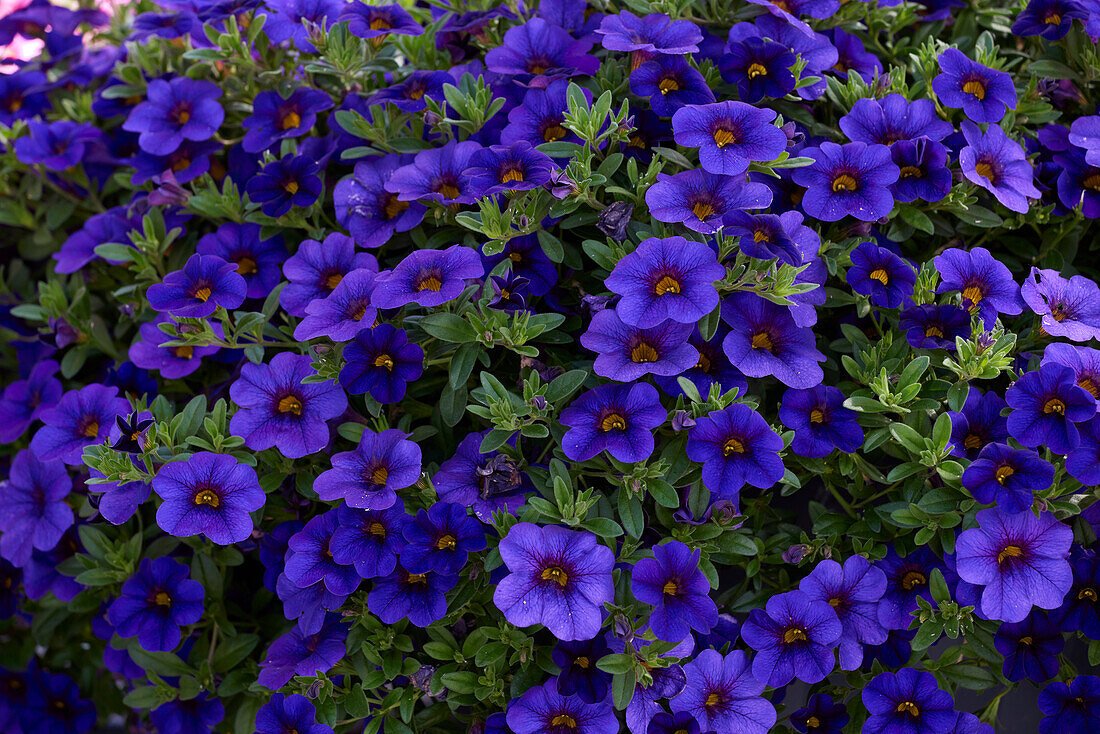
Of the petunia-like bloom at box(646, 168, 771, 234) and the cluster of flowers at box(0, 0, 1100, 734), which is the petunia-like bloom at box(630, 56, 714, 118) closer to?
the cluster of flowers at box(0, 0, 1100, 734)

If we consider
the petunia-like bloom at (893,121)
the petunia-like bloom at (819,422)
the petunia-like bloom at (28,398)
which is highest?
the petunia-like bloom at (893,121)

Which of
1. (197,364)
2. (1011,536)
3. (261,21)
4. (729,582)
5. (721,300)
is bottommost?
(729,582)

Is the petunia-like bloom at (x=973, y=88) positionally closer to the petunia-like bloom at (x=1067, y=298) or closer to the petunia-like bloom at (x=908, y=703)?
the petunia-like bloom at (x=1067, y=298)

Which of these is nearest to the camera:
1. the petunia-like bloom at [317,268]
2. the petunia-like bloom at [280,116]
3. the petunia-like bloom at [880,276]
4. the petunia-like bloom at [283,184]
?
the petunia-like bloom at [880,276]

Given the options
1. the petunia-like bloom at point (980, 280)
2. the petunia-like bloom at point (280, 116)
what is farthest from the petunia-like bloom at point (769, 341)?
the petunia-like bloom at point (280, 116)

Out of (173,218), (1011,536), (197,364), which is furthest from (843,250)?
(173,218)

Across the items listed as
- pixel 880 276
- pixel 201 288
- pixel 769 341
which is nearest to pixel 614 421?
pixel 769 341

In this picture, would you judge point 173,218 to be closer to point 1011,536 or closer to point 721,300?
point 721,300

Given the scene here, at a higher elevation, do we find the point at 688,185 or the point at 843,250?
the point at 688,185
